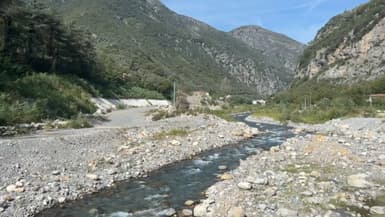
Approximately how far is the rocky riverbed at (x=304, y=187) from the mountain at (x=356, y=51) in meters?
120

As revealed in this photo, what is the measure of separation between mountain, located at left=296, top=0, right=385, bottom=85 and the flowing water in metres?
123

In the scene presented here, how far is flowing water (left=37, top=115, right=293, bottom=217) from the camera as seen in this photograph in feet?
50.9

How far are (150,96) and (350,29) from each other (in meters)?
121

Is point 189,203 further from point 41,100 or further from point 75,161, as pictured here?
point 41,100

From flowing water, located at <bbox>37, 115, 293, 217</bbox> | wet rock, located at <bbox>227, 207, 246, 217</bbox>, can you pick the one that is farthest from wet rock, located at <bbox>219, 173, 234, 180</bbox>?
wet rock, located at <bbox>227, 207, 246, 217</bbox>

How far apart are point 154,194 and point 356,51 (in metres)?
161

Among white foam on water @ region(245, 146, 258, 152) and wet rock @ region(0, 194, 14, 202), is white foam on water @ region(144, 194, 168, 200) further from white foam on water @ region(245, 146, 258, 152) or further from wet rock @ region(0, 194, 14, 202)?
white foam on water @ region(245, 146, 258, 152)

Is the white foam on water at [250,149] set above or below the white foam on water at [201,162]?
below

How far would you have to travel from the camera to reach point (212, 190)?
1803 centimetres

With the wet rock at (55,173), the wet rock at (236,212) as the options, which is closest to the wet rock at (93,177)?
the wet rock at (55,173)

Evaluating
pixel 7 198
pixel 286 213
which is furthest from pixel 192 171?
pixel 7 198

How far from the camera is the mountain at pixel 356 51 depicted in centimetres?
14462

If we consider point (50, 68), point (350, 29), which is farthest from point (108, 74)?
point (350, 29)

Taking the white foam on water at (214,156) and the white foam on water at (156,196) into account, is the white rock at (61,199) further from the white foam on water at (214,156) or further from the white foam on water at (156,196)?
the white foam on water at (214,156)
